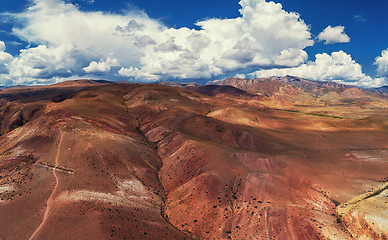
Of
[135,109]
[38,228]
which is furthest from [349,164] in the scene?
[135,109]

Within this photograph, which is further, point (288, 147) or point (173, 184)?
point (288, 147)

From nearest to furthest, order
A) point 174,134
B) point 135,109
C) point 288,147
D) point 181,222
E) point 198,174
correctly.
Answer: point 181,222 → point 198,174 → point 288,147 → point 174,134 → point 135,109

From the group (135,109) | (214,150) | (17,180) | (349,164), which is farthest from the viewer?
(135,109)

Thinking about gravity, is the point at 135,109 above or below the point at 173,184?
above

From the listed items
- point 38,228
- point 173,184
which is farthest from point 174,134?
point 38,228

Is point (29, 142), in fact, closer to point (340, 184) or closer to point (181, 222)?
point (181, 222)

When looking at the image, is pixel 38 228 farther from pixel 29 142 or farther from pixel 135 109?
pixel 135 109

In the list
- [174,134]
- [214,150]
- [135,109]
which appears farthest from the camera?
[135,109]

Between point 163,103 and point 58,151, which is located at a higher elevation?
point 163,103

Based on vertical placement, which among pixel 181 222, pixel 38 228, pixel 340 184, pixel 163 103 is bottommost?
pixel 181 222
